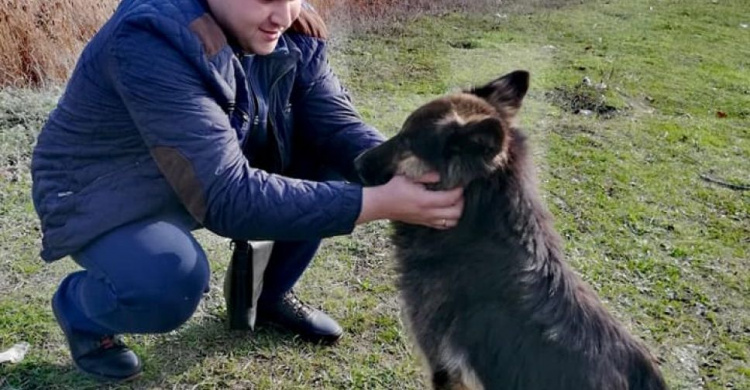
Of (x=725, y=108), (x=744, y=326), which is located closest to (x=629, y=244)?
(x=744, y=326)

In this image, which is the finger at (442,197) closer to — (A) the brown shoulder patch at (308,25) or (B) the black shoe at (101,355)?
(A) the brown shoulder patch at (308,25)

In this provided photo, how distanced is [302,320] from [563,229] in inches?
70.5

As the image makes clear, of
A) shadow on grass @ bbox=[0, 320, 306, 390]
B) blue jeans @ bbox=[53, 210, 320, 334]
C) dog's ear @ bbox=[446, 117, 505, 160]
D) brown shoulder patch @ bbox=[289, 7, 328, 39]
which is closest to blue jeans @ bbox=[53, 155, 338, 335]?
blue jeans @ bbox=[53, 210, 320, 334]

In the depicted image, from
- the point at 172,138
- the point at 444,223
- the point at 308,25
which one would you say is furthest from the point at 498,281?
the point at 308,25

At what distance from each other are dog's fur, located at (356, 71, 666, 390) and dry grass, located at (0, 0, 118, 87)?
435cm

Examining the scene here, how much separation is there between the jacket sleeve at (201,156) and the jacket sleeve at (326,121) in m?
0.63

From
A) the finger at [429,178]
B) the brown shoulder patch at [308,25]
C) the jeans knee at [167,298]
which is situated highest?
the brown shoulder patch at [308,25]

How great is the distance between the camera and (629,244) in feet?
13.8

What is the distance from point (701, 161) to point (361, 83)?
2.90 m

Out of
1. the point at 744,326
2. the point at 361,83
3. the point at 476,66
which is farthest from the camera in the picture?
the point at 476,66

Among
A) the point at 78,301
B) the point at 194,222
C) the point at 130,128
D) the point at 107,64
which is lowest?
the point at 78,301

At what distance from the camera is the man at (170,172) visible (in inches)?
91.1

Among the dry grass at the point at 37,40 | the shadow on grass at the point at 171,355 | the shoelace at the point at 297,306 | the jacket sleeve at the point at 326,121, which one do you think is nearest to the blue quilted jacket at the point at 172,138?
the jacket sleeve at the point at 326,121

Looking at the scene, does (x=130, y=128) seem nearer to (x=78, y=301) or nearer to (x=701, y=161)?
(x=78, y=301)
